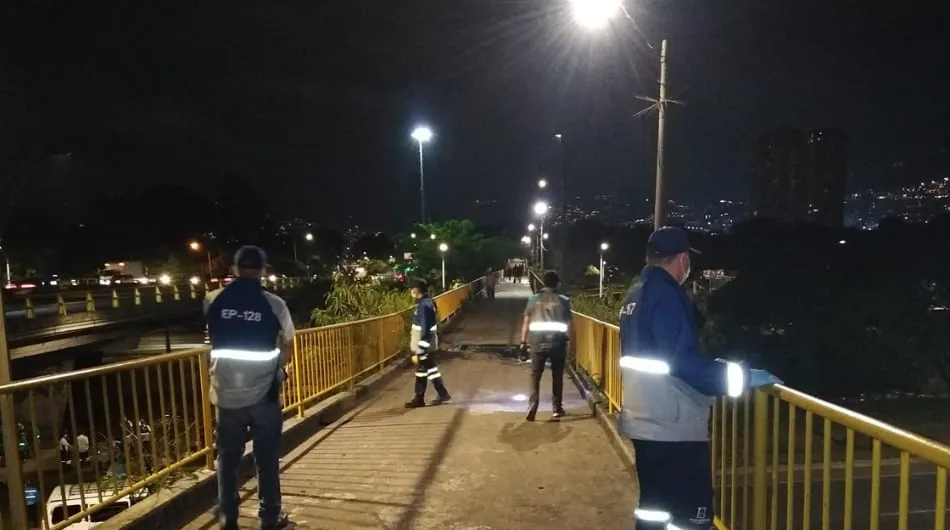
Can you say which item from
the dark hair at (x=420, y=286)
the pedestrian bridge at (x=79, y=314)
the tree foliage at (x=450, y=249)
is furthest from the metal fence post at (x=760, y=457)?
the tree foliage at (x=450, y=249)

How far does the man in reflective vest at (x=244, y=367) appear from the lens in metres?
3.96

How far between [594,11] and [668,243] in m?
6.06

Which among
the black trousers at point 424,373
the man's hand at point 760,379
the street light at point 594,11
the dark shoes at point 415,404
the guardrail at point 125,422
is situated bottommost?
the dark shoes at point 415,404

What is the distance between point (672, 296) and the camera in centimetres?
283

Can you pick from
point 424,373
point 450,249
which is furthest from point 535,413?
point 450,249

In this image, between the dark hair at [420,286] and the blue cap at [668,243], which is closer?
the blue cap at [668,243]

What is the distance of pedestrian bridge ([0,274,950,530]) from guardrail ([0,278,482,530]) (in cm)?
2

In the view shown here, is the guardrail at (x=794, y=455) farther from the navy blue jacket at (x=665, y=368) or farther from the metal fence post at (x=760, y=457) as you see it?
the navy blue jacket at (x=665, y=368)

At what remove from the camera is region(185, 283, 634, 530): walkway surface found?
450 centimetres

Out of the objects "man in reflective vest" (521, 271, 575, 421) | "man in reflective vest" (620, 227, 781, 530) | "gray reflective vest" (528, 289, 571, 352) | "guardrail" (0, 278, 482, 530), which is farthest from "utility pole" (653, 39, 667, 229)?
"man in reflective vest" (620, 227, 781, 530)

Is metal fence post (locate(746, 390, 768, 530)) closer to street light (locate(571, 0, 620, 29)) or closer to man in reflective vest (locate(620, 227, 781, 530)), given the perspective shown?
man in reflective vest (locate(620, 227, 781, 530))

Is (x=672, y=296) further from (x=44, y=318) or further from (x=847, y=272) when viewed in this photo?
(x=847, y=272)

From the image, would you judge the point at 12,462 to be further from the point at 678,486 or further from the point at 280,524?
the point at 678,486

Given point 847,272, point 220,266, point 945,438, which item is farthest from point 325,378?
point 220,266
